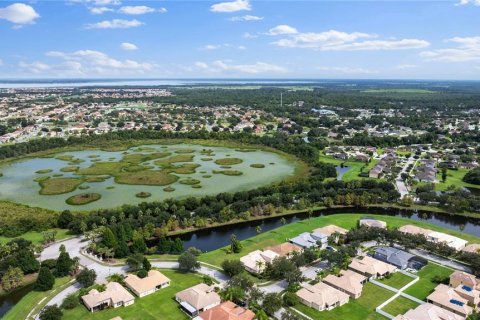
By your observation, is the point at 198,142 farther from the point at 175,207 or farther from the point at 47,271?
the point at 47,271

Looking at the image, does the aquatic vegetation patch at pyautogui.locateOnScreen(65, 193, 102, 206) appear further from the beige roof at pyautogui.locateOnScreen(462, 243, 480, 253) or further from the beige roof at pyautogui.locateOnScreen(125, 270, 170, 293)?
the beige roof at pyautogui.locateOnScreen(462, 243, 480, 253)

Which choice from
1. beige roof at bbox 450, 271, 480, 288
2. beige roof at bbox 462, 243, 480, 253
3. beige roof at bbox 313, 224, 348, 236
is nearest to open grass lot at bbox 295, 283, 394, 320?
beige roof at bbox 450, 271, 480, 288

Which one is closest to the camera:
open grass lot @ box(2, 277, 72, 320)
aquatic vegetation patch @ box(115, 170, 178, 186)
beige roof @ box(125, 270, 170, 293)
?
open grass lot @ box(2, 277, 72, 320)

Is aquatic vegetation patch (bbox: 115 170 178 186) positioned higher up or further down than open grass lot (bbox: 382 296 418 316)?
higher up

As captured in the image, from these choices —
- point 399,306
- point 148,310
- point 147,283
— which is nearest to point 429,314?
point 399,306

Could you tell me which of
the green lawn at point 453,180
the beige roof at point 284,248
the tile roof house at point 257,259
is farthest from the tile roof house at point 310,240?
the green lawn at point 453,180

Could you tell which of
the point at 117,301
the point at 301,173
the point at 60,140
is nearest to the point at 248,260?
the point at 117,301
